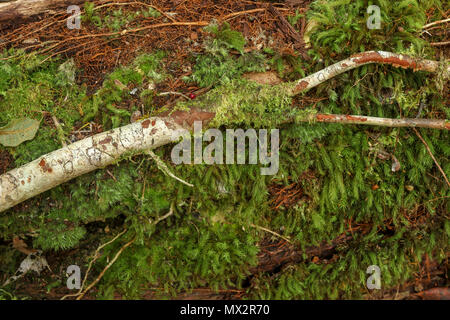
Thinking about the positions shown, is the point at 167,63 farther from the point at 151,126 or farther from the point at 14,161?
the point at 14,161

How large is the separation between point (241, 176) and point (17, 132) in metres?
2.67

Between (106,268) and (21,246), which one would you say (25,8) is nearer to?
(21,246)

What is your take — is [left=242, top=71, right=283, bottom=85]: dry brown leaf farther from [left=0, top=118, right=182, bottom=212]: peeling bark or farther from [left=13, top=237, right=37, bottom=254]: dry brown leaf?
[left=13, top=237, right=37, bottom=254]: dry brown leaf

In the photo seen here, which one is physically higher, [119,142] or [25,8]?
[25,8]

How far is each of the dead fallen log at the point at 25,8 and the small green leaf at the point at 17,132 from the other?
1400 mm

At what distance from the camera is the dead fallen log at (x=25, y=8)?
4215 millimetres

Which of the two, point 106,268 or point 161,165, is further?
point 106,268

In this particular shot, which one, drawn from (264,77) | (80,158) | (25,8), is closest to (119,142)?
(80,158)

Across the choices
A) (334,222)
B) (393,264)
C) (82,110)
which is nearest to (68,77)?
(82,110)

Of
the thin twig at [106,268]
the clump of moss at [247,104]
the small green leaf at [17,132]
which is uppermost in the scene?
the clump of moss at [247,104]

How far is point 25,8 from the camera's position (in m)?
4.24

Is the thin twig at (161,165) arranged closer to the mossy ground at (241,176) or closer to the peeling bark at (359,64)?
the mossy ground at (241,176)

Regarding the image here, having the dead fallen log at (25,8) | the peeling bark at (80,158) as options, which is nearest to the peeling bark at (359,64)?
the peeling bark at (80,158)

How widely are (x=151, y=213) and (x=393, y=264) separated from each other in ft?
11.1
